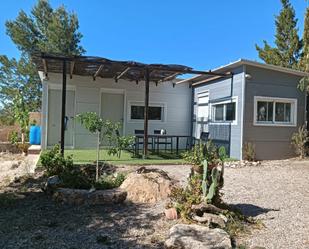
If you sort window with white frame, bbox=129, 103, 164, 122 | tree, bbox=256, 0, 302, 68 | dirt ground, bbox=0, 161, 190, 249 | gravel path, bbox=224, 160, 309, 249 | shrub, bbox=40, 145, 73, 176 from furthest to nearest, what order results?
tree, bbox=256, 0, 302, 68
window with white frame, bbox=129, 103, 164, 122
shrub, bbox=40, 145, 73, 176
gravel path, bbox=224, 160, 309, 249
dirt ground, bbox=0, 161, 190, 249

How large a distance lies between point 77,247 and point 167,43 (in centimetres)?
1919

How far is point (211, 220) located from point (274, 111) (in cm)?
791

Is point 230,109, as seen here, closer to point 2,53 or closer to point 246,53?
point 246,53

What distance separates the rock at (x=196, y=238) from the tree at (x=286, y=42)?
18.1m

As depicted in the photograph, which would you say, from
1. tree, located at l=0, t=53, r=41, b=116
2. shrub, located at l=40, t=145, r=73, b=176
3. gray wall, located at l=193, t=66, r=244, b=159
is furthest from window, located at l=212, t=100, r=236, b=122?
tree, located at l=0, t=53, r=41, b=116

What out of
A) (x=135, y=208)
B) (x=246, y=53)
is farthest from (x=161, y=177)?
(x=246, y=53)

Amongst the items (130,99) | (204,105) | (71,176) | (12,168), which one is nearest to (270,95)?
(204,105)

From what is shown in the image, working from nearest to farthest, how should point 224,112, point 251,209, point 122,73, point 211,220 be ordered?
point 211,220 → point 251,209 → point 224,112 → point 122,73

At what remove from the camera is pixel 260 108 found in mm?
10500

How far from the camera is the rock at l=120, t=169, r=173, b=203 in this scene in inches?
200

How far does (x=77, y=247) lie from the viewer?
126 inches

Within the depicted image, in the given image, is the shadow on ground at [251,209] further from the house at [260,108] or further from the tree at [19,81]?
the tree at [19,81]

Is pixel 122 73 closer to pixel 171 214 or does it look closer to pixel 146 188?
pixel 146 188

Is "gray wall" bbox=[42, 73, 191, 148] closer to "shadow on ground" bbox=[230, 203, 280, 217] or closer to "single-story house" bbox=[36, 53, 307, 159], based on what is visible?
"single-story house" bbox=[36, 53, 307, 159]
